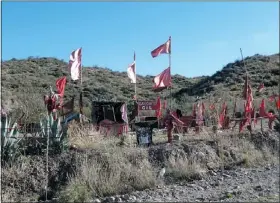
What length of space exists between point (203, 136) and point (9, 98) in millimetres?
22551

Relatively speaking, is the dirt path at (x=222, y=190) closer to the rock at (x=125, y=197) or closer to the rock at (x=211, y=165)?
the rock at (x=125, y=197)

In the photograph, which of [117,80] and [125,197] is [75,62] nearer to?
[125,197]

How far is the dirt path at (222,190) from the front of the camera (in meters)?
10.8

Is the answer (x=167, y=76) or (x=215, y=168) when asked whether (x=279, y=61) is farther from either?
(x=215, y=168)

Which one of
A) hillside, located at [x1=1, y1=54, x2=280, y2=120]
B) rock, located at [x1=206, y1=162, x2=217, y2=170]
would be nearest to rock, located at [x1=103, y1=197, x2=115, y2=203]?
rock, located at [x1=206, y1=162, x2=217, y2=170]

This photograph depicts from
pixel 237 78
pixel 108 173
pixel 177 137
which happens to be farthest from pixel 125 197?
pixel 237 78

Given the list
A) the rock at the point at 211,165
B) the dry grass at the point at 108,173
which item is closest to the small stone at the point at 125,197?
the dry grass at the point at 108,173

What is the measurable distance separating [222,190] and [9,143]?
547 centimetres

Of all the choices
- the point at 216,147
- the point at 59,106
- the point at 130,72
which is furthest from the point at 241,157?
the point at 130,72

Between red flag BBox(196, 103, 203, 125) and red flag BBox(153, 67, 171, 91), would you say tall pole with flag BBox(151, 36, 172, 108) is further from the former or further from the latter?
red flag BBox(196, 103, 203, 125)

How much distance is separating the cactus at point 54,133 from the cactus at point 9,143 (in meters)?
0.77

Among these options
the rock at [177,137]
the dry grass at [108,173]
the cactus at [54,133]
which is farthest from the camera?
the rock at [177,137]

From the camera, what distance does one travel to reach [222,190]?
11711mm

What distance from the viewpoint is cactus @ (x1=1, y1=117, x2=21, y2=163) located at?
12922mm
